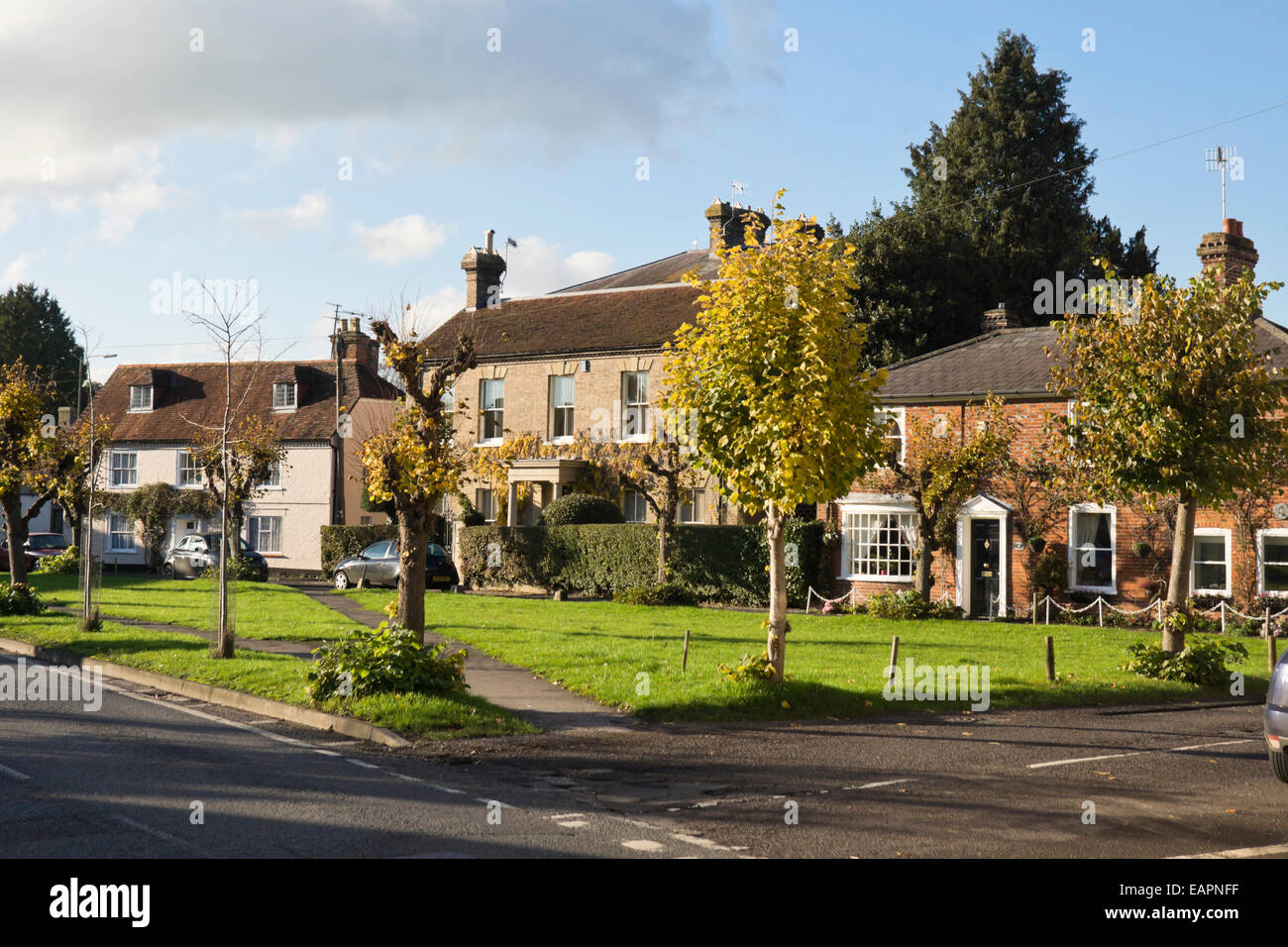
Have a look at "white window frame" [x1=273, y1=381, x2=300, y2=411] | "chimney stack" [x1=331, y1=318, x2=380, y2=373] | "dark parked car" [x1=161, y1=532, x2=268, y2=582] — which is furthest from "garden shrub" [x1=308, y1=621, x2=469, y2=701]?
"chimney stack" [x1=331, y1=318, x2=380, y2=373]

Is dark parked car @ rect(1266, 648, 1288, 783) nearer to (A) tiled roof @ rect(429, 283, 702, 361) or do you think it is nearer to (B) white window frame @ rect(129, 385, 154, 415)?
(A) tiled roof @ rect(429, 283, 702, 361)

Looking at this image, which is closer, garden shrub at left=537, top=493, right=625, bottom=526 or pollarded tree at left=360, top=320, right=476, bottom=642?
pollarded tree at left=360, top=320, right=476, bottom=642

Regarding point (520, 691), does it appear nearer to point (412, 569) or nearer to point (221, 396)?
point (412, 569)

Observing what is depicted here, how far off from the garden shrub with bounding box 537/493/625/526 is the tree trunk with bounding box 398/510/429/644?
19760 millimetres

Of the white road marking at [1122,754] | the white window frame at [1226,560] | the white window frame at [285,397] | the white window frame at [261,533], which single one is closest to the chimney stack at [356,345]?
Answer: the white window frame at [285,397]

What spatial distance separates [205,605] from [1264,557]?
23.9 meters

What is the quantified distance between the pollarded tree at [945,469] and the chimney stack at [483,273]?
65.3 ft

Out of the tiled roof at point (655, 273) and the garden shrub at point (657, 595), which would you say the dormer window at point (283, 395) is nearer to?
the tiled roof at point (655, 273)

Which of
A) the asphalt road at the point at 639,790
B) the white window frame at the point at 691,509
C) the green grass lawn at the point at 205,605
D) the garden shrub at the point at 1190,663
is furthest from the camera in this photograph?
the white window frame at the point at 691,509

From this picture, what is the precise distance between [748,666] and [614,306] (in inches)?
1057

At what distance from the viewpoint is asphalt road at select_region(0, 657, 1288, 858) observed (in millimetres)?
7852

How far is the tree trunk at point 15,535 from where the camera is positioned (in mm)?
24156

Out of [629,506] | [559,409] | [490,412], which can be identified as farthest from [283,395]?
[629,506]
